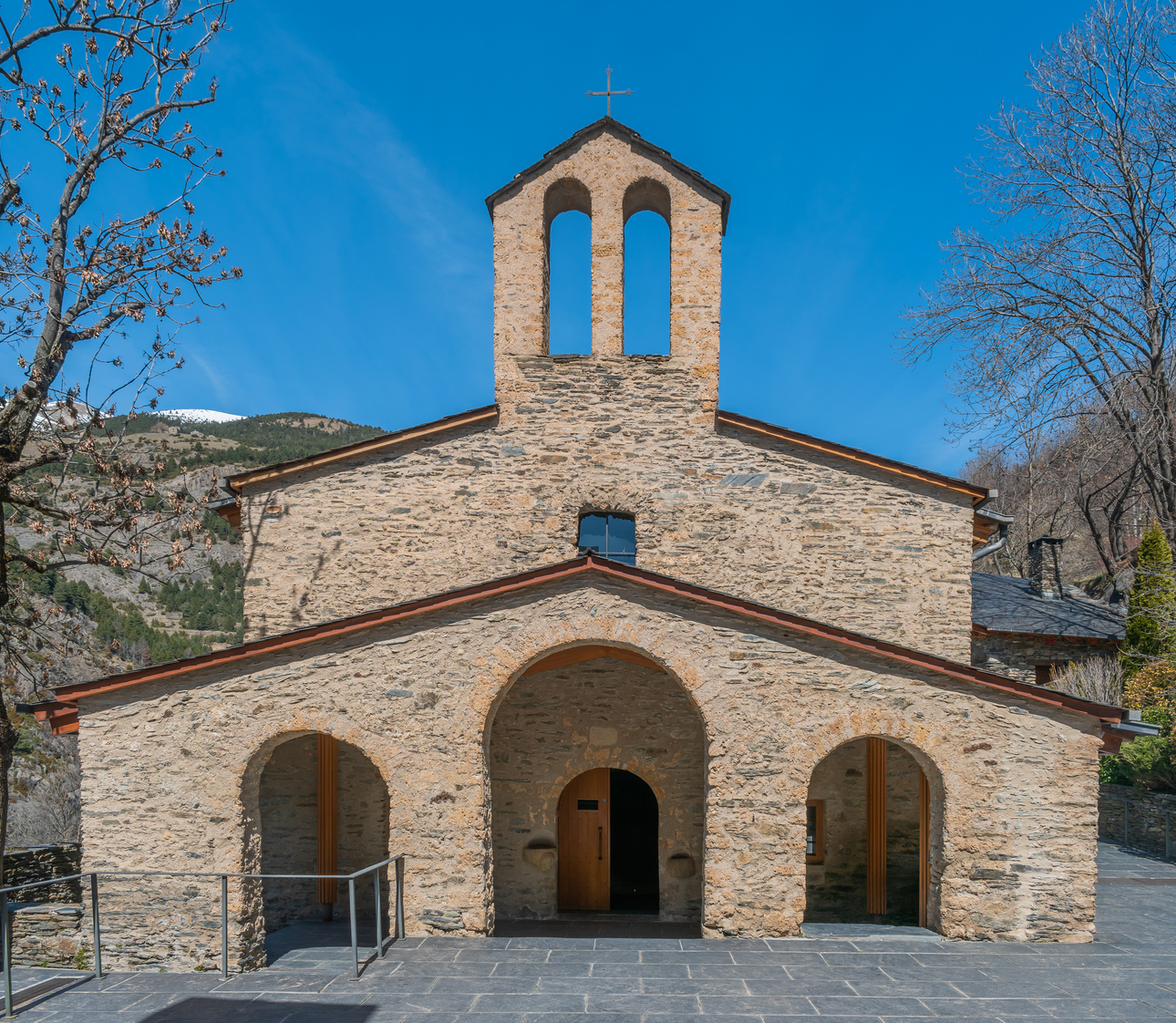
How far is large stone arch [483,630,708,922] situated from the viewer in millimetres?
10516

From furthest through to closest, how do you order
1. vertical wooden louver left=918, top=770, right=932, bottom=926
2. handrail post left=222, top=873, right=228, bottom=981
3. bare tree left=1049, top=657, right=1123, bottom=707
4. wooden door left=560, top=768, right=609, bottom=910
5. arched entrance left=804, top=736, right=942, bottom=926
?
1. bare tree left=1049, top=657, right=1123, bottom=707
2. wooden door left=560, top=768, right=609, bottom=910
3. arched entrance left=804, top=736, right=942, bottom=926
4. vertical wooden louver left=918, top=770, right=932, bottom=926
5. handrail post left=222, top=873, right=228, bottom=981

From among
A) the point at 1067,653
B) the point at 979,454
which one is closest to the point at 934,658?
the point at 1067,653

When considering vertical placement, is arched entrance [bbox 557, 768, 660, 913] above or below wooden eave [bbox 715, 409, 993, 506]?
below

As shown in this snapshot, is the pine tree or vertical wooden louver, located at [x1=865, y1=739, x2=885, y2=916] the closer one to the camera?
vertical wooden louver, located at [x1=865, y1=739, x2=885, y2=916]

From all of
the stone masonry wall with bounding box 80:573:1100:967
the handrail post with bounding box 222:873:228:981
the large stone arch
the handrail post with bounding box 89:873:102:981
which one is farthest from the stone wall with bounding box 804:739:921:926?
the handrail post with bounding box 89:873:102:981

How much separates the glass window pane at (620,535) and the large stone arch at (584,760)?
164cm

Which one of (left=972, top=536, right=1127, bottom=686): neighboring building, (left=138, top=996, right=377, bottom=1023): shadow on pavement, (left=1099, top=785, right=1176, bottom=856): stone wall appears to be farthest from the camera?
(left=972, top=536, right=1127, bottom=686): neighboring building

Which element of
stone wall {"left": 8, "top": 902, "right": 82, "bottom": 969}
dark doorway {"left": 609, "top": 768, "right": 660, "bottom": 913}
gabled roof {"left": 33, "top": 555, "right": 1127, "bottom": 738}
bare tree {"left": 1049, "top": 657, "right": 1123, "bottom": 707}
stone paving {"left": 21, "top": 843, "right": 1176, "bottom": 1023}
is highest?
gabled roof {"left": 33, "top": 555, "right": 1127, "bottom": 738}

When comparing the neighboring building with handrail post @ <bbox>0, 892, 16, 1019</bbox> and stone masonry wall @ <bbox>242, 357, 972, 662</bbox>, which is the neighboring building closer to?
stone masonry wall @ <bbox>242, 357, 972, 662</bbox>

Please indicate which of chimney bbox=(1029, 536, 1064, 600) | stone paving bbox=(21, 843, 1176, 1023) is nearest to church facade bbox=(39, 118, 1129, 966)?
stone paving bbox=(21, 843, 1176, 1023)

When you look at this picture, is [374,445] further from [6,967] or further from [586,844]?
[6,967]

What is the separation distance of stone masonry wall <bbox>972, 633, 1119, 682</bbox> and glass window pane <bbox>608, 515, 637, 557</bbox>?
11.4 m

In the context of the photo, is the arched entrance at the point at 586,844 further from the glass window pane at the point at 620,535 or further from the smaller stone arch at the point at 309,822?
the glass window pane at the point at 620,535

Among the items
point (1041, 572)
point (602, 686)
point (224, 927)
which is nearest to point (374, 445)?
point (602, 686)
